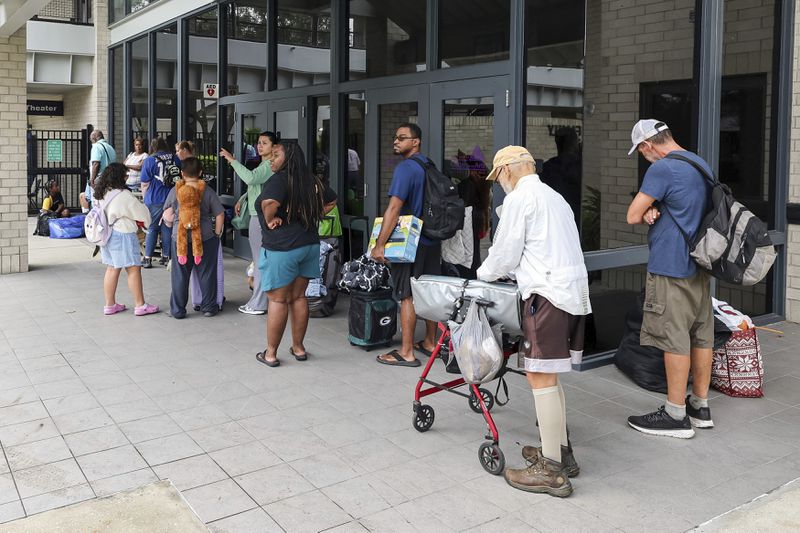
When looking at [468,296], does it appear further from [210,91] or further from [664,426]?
[210,91]

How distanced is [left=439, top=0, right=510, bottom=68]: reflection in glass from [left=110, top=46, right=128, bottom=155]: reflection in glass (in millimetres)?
10955

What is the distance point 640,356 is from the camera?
5973mm

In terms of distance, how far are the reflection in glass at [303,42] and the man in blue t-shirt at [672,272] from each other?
5447 millimetres

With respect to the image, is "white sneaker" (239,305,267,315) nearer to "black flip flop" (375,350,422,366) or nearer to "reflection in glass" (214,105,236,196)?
"black flip flop" (375,350,422,366)

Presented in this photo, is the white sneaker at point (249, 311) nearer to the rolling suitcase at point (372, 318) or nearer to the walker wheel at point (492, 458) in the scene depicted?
the rolling suitcase at point (372, 318)

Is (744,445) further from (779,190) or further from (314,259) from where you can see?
(779,190)

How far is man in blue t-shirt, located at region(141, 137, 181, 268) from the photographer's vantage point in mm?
11031

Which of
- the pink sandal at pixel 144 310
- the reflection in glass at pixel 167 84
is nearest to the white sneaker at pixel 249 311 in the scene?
the pink sandal at pixel 144 310

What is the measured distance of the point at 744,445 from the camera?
15.8ft

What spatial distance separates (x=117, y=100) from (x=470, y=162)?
12.1 meters

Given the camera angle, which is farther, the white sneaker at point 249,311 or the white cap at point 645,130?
the white sneaker at point 249,311

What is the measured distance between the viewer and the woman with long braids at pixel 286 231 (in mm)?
6078

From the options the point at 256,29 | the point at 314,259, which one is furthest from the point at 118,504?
the point at 256,29

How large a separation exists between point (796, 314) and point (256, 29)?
25.0 feet
